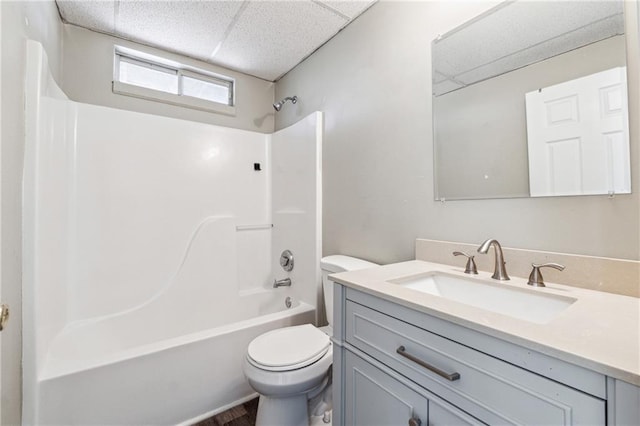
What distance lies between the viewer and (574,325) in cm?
60

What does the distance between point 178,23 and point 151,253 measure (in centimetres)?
153

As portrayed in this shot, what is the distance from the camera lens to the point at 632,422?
0.44m

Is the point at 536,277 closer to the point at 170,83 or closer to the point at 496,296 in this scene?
the point at 496,296

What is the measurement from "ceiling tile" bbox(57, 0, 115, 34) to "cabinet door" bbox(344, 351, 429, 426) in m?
2.32

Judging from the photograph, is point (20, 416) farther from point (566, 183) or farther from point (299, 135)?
point (566, 183)

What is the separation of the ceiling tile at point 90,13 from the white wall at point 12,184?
602 mm

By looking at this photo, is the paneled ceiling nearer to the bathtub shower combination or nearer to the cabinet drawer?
the bathtub shower combination

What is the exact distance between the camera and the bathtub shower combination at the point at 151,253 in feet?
3.95

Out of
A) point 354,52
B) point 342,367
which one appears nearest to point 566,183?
point 342,367

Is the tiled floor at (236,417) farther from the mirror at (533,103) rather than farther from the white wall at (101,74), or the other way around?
the white wall at (101,74)

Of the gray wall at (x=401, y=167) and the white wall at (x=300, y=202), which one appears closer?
the gray wall at (x=401, y=167)

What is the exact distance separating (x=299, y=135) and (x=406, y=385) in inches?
69.4

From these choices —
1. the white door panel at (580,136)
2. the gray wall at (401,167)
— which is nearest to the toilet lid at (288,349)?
the gray wall at (401,167)

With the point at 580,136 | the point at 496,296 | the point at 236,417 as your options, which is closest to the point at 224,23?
the point at 580,136
